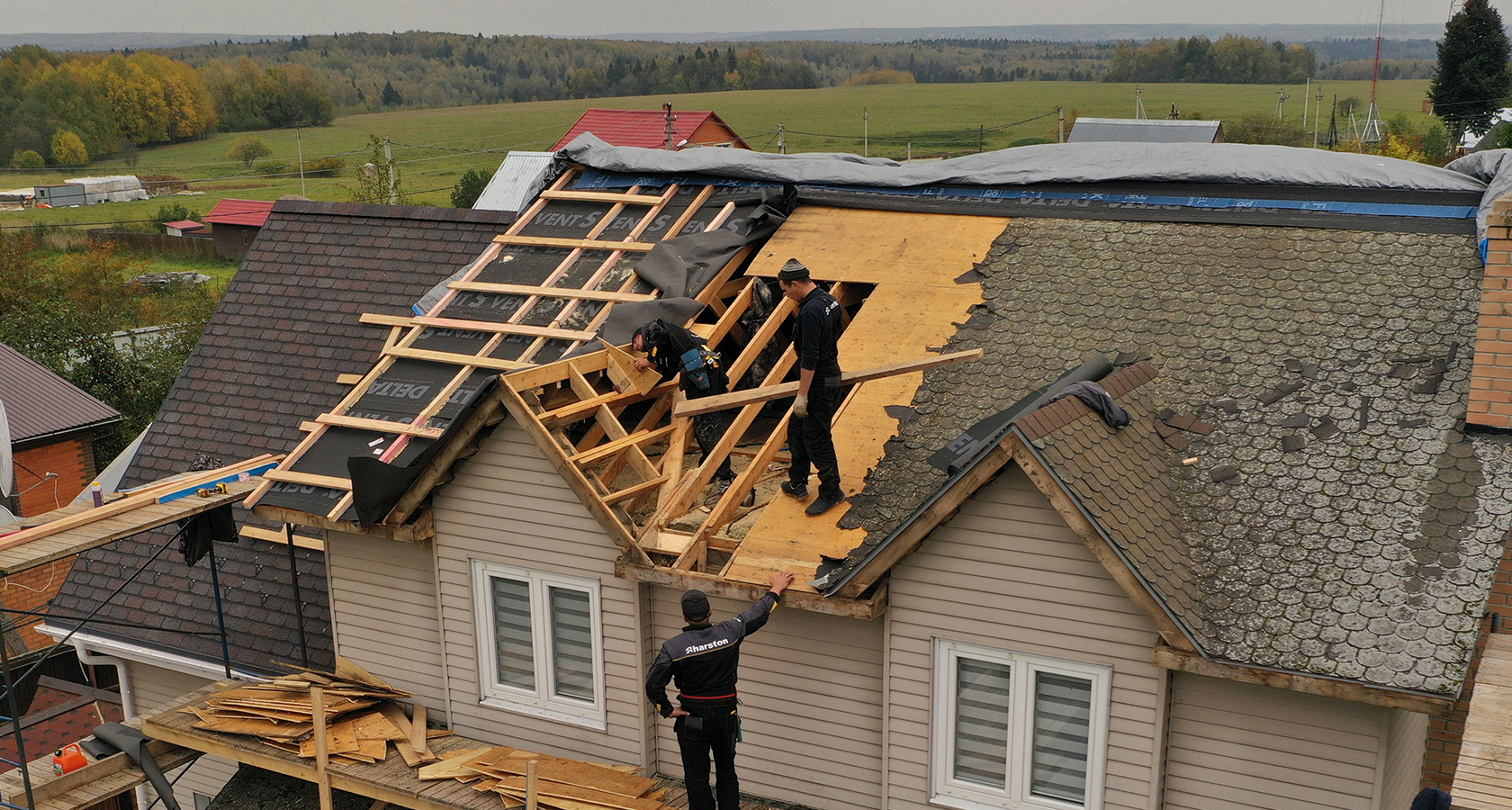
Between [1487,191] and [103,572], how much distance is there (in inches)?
560

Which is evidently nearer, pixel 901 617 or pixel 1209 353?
pixel 901 617

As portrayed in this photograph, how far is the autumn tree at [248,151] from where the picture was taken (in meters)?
118

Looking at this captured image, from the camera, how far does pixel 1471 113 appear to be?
5919cm

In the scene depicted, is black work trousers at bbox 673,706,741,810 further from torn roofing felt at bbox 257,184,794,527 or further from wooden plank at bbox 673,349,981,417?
torn roofing felt at bbox 257,184,794,527

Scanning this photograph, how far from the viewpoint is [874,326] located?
10047 mm

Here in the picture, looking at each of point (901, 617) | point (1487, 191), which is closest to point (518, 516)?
point (901, 617)

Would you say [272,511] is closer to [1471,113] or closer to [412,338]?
[412,338]

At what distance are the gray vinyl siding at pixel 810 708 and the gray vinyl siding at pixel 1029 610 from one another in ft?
1.57

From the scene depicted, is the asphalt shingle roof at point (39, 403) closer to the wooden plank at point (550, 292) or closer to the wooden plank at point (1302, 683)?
the wooden plank at point (550, 292)

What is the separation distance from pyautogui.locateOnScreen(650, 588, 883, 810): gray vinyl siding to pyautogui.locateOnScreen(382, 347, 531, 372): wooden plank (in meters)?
2.57

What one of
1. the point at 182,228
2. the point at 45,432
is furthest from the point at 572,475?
the point at 182,228

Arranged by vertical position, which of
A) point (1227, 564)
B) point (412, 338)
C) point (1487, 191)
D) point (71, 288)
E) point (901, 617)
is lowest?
point (71, 288)

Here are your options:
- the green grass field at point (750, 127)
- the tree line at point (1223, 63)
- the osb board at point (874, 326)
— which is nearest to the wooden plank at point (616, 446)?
the osb board at point (874, 326)

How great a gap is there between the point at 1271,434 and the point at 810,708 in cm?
383
